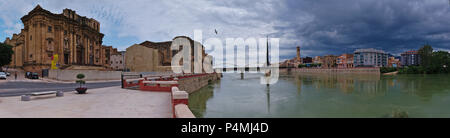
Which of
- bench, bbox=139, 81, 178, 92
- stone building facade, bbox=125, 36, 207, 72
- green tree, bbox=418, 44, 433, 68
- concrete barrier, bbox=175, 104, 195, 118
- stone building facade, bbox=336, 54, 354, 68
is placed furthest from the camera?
stone building facade, bbox=336, 54, 354, 68

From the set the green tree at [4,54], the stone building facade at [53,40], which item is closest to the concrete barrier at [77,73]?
the stone building facade at [53,40]

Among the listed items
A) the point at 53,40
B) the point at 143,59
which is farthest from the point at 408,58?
the point at 53,40

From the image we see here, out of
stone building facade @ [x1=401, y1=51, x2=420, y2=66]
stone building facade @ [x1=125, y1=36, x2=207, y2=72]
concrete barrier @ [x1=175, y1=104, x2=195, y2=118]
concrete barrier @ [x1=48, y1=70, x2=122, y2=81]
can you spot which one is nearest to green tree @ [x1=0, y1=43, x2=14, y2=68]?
concrete barrier @ [x1=48, y1=70, x2=122, y2=81]

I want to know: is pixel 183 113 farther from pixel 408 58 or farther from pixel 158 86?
pixel 408 58

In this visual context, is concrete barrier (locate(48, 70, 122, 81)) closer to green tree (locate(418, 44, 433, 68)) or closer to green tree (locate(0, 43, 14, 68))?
green tree (locate(0, 43, 14, 68))

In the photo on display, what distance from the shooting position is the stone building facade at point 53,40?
1590 inches

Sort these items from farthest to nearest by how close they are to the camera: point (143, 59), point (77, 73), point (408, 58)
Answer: point (408, 58), point (143, 59), point (77, 73)

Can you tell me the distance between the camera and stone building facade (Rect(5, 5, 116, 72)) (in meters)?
40.4

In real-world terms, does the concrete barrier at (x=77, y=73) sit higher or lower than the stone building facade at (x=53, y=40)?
lower

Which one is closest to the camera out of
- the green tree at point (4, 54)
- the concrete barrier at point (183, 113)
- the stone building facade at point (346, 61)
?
the concrete barrier at point (183, 113)

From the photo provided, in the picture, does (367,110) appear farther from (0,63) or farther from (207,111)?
(0,63)

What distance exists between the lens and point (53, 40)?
42938mm

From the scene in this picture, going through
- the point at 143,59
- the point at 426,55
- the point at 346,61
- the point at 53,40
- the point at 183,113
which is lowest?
the point at 183,113

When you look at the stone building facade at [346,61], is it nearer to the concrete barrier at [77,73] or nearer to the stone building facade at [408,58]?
the stone building facade at [408,58]
